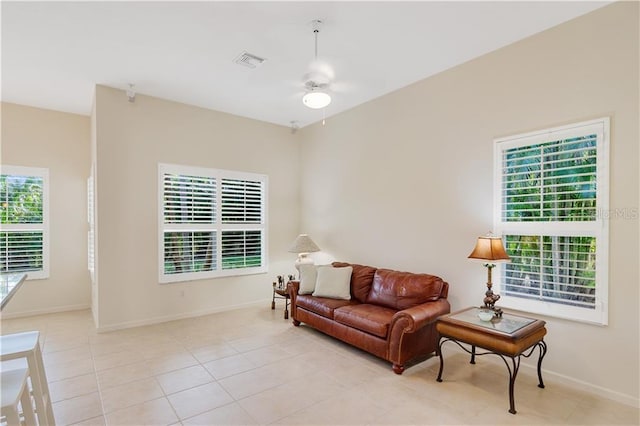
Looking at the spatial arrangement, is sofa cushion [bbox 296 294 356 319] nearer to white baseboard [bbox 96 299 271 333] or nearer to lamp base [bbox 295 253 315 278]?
lamp base [bbox 295 253 315 278]

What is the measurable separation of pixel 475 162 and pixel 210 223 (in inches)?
156

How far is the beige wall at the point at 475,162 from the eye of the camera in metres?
2.71

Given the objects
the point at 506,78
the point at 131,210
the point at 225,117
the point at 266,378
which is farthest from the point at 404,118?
the point at 131,210

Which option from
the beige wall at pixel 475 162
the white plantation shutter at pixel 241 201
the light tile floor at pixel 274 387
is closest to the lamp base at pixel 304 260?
the beige wall at pixel 475 162

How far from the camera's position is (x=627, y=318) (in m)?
2.68

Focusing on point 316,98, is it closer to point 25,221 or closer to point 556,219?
point 556,219

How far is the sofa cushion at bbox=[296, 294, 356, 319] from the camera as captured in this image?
13.5 feet

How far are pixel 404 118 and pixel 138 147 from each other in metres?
3.74

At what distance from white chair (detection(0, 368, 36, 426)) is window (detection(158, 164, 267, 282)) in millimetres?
3247

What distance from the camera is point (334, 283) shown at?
175 inches

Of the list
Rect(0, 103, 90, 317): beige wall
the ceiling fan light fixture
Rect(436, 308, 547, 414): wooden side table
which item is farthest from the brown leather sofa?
Rect(0, 103, 90, 317): beige wall

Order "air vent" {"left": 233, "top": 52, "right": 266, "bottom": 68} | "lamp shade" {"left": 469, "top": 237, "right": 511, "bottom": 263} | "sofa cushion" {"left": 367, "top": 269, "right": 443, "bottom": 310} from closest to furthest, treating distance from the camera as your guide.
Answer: "lamp shade" {"left": 469, "top": 237, "right": 511, "bottom": 263}
"air vent" {"left": 233, "top": 52, "right": 266, "bottom": 68}
"sofa cushion" {"left": 367, "top": 269, "right": 443, "bottom": 310}

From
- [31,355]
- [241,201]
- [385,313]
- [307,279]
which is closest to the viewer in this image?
[31,355]

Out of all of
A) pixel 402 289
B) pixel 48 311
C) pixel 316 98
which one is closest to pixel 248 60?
pixel 316 98
